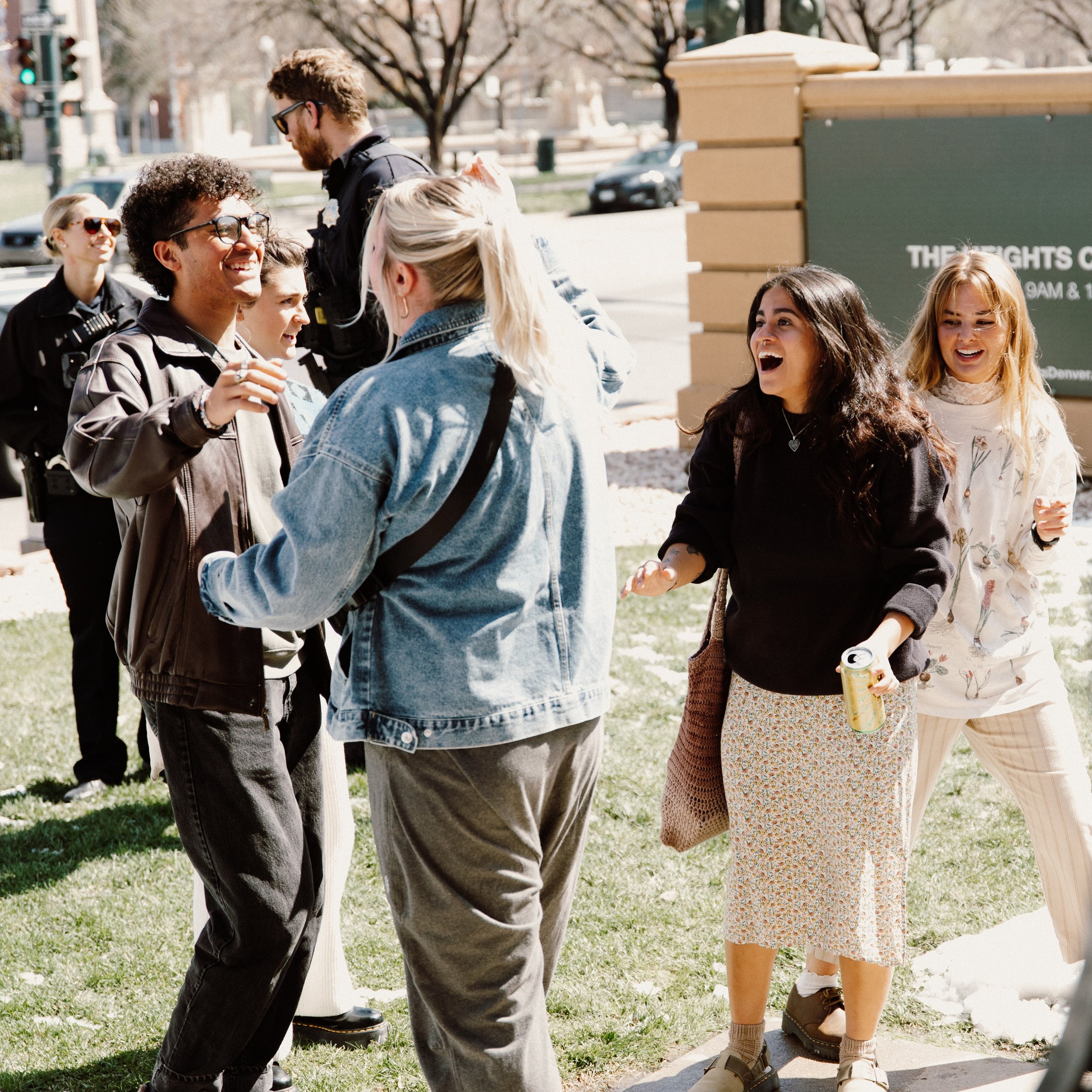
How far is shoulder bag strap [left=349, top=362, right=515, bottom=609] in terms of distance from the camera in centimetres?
239

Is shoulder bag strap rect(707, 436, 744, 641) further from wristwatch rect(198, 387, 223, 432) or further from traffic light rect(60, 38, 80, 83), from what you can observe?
traffic light rect(60, 38, 80, 83)

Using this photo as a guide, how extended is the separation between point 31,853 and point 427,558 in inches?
121

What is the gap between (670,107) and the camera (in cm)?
3784

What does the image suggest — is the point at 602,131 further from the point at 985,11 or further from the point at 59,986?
the point at 59,986

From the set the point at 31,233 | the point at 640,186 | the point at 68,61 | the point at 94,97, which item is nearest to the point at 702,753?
the point at 68,61

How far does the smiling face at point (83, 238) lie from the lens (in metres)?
5.54

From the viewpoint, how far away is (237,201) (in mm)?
3035

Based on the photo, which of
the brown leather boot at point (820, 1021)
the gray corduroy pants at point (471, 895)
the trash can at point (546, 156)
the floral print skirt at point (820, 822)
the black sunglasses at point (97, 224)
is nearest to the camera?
the gray corduroy pants at point (471, 895)

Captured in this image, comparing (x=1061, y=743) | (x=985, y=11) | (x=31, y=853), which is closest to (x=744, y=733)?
(x=1061, y=743)

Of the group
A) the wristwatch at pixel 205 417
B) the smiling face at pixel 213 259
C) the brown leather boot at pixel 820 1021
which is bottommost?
the brown leather boot at pixel 820 1021

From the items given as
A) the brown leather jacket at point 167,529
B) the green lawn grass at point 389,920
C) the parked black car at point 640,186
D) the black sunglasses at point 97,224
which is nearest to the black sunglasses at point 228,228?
the brown leather jacket at point 167,529

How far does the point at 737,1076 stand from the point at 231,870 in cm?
123

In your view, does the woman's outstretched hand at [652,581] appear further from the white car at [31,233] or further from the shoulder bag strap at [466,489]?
the white car at [31,233]

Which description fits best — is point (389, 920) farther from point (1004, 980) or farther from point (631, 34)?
point (631, 34)
